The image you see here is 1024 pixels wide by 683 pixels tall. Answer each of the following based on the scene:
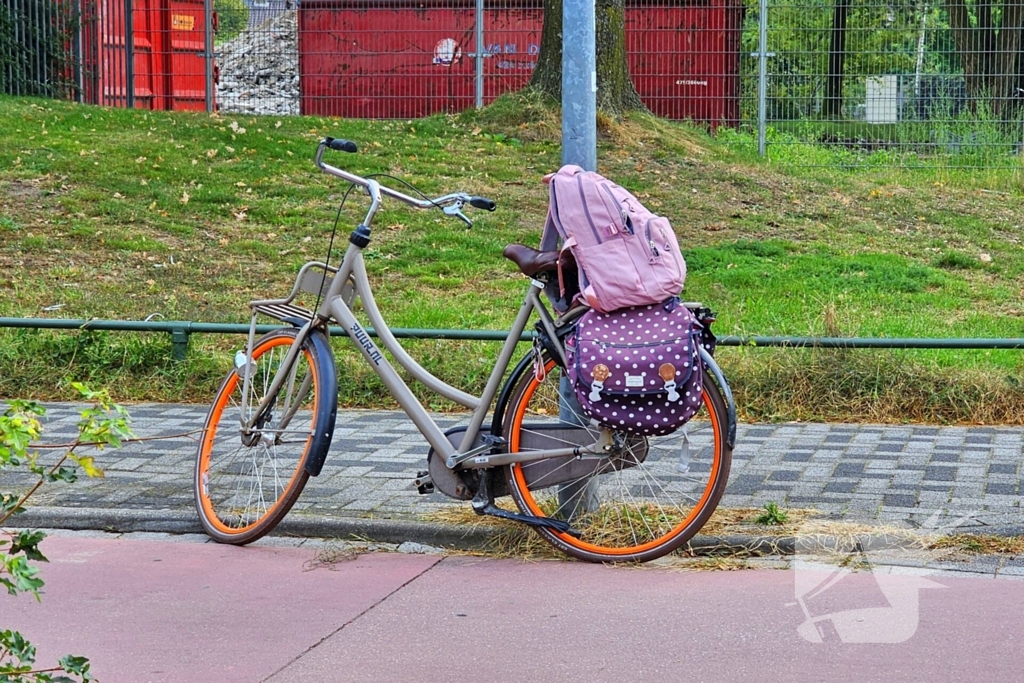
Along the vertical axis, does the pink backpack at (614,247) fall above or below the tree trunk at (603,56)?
below

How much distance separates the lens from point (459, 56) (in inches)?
683

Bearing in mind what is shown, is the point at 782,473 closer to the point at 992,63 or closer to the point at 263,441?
the point at 263,441

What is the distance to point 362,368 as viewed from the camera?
8.38m

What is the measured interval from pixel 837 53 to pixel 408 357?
37.3ft

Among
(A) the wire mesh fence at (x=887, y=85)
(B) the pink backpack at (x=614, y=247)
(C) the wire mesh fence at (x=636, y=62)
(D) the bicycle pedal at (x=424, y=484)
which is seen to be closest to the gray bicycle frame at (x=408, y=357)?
(D) the bicycle pedal at (x=424, y=484)

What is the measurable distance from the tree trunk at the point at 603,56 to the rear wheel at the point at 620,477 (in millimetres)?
9867

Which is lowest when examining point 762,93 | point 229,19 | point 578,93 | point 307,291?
point 307,291

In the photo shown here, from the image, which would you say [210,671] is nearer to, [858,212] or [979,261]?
[979,261]

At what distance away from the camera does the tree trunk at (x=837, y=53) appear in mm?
15453

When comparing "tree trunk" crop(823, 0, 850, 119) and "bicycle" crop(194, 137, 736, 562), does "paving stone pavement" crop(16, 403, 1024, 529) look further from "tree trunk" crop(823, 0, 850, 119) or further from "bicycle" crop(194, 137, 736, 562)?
"tree trunk" crop(823, 0, 850, 119)

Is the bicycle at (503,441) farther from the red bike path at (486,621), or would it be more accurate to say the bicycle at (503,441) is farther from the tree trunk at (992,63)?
the tree trunk at (992,63)

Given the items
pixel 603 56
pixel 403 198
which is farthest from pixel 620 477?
pixel 603 56

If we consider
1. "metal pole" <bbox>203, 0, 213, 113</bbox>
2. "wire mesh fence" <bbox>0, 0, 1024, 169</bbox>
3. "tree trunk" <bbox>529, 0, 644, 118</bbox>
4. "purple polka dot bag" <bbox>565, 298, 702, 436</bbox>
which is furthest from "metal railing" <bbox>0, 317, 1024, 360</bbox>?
"metal pole" <bbox>203, 0, 213, 113</bbox>

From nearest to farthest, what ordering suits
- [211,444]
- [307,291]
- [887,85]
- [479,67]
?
[307,291]
[211,444]
[887,85]
[479,67]
